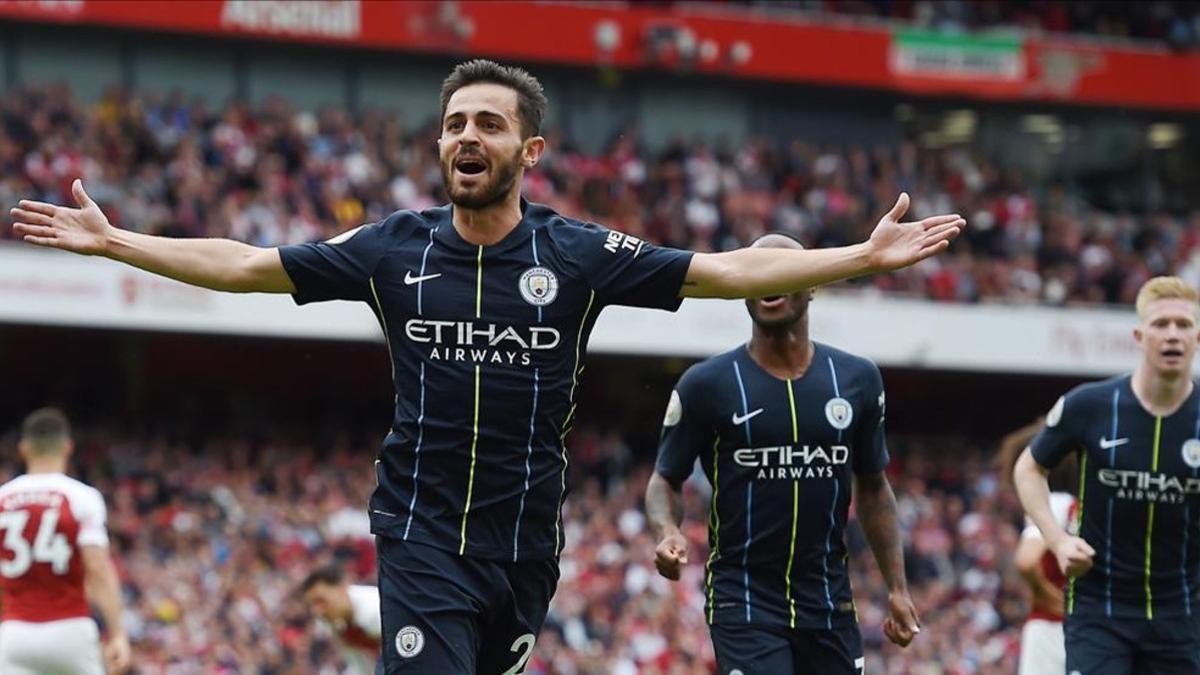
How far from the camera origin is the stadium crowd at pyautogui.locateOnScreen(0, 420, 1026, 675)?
18.4 m

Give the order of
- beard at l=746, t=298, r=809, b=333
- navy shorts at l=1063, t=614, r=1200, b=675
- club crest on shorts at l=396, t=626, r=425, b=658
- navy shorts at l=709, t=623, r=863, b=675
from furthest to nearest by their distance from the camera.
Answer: navy shorts at l=1063, t=614, r=1200, b=675 → beard at l=746, t=298, r=809, b=333 → navy shorts at l=709, t=623, r=863, b=675 → club crest on shorts at l=396, t=626, r=425, b=658

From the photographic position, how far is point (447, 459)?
21.8 ft

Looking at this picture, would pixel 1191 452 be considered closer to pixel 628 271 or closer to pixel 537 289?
pixel 628 271

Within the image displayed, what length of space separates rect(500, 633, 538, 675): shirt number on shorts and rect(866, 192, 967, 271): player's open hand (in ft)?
5.23

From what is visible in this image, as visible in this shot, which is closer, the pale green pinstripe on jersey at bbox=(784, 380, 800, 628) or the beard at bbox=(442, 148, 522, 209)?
the beard at bbox=(442, 148, 522, 209)

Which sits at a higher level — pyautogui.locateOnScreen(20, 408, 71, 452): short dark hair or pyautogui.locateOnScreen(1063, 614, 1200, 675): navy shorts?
pyautogui.locateOnScreen(20, 408, 71, 452): short dark hair

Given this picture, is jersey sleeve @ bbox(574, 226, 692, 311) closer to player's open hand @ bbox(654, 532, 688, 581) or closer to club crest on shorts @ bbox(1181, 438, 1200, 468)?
player's open hand @ bbox(654, 532, 688, 581)

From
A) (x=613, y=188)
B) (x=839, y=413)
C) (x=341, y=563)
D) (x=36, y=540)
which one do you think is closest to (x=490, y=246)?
A: (x=839, y=413)

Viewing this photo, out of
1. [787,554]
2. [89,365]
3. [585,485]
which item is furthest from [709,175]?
[787,554]

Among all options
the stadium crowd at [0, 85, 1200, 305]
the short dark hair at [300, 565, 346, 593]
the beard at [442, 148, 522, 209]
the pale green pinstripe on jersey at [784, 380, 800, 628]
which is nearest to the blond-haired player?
the short dark hair at [300, 565, 346, 593]

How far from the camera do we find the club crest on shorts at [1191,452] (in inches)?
345

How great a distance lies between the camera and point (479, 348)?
6.66 meters

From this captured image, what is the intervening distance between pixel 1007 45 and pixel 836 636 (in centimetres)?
2658

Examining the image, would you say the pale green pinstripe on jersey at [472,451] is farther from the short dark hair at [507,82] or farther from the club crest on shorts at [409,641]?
the short dark hair at [507,82]
